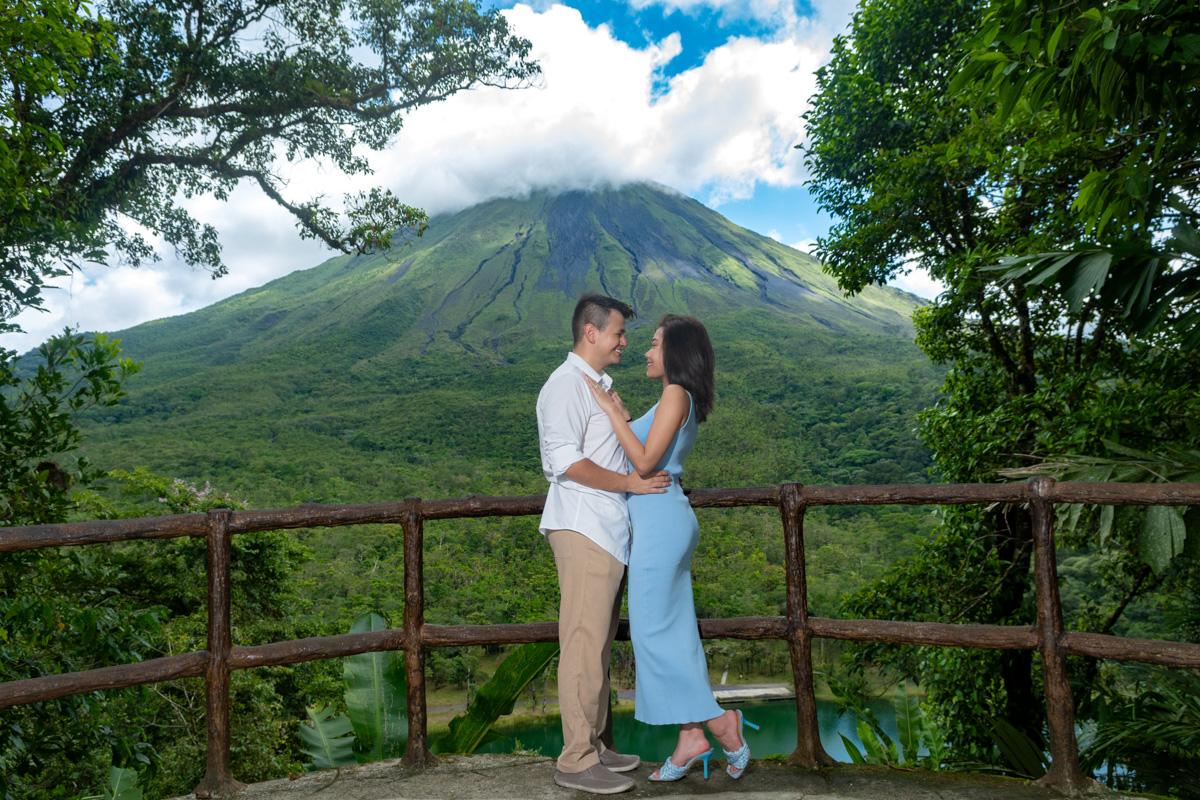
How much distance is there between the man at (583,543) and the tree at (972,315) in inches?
166

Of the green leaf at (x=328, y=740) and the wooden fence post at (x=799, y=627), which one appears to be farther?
the green leaf at (x=328, y=740)

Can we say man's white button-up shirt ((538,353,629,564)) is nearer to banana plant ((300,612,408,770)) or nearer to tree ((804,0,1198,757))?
banana plant ((300,612,408,770))

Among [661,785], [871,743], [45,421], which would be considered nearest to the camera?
[661,785]

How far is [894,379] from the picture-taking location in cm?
5038

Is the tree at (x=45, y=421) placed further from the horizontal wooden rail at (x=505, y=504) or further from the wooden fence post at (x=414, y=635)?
the wooden fence post at (x=414, y=635)

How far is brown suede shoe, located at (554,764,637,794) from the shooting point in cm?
213

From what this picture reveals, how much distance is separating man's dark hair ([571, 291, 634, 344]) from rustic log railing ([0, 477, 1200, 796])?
560 millimetres

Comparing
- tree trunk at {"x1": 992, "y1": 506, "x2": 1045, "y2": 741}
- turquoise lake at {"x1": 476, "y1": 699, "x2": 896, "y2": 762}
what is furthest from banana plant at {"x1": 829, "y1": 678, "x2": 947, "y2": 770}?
turquoise lake at {"x1": 476, "y1": 699, "x2": 896, "y2": 762}

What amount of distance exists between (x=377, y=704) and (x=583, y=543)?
1.14 meters

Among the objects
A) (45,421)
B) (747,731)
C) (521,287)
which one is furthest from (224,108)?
(521,287)

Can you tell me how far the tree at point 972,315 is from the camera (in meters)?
5.86

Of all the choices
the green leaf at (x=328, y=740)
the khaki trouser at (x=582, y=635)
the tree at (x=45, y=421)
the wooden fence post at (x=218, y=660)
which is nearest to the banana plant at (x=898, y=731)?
the khaki trouser at (x=582, y=635)

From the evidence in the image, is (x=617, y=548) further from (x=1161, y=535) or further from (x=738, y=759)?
(x=1161, y=535)

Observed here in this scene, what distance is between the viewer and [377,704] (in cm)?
270
